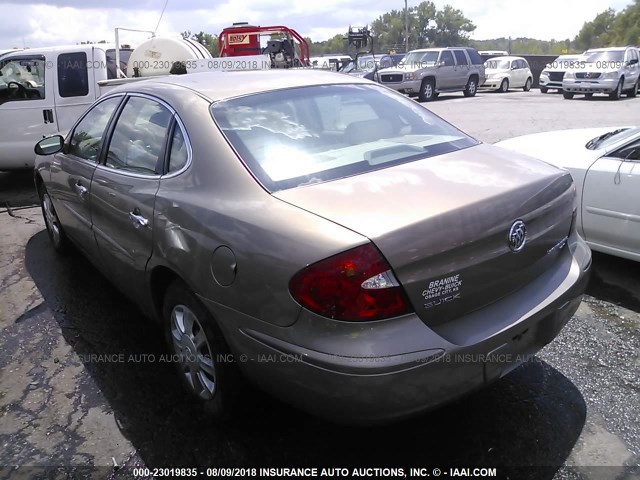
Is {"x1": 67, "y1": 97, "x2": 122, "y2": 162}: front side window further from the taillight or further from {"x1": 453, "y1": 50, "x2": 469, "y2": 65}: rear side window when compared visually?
{"x1": 453, "y1": 50, "x2": 469, "y2": 65}: rear side window

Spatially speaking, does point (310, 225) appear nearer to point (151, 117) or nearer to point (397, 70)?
point (151, 117)

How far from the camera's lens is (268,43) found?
1280cm

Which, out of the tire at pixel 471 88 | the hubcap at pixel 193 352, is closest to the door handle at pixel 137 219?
the hubcap at pixel 193 352

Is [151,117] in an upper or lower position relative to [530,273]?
upper

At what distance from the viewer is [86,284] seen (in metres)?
4.43

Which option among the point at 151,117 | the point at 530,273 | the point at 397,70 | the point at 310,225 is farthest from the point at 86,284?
the point at 397,70

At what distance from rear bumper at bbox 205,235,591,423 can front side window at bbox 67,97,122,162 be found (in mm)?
1897

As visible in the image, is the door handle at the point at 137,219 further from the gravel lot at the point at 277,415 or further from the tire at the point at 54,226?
the tire at the point at 54,226

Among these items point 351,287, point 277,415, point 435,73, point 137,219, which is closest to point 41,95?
point 137,219

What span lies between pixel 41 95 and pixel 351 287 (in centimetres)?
736

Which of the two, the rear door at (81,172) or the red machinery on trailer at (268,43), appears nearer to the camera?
the rear door at (81,172)

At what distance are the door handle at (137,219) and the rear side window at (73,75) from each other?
5.74 metres

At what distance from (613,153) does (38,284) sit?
4.63 m

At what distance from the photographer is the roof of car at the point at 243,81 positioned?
297 cm
